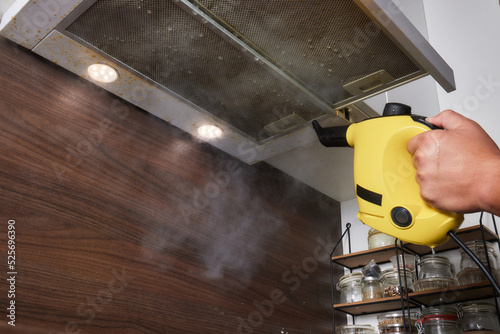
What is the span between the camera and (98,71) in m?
1.20

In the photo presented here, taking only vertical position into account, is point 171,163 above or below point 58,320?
above

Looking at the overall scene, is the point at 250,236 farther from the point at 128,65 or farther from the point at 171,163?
the point at 128,65

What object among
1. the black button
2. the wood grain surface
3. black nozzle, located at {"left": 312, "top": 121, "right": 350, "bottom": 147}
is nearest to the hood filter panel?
black nozzle, located at {"left": 312, "top": 121, "right": 350, "bottom": 147}

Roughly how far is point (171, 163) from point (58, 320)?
546mm

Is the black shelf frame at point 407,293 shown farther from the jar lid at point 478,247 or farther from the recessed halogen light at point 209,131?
the recessed halogen light at point 209,131

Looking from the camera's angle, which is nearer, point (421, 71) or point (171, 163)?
point (421, 71)

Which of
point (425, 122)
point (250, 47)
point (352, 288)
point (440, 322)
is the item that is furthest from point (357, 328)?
point (250, 47)

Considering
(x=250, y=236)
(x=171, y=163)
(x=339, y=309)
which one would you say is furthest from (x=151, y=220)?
(x=339, y=309)

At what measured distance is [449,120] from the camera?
86 centimetres

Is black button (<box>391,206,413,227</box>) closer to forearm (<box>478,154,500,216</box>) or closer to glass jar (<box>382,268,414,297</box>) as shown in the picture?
forearm (<box>478,154,500,216</box>)

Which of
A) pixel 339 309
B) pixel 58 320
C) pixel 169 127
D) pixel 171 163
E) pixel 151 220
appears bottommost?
pixel 58 320

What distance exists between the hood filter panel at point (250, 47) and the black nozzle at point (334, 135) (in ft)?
0.38

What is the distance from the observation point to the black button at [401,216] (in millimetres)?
884

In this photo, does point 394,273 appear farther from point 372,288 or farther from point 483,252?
point 483,252
